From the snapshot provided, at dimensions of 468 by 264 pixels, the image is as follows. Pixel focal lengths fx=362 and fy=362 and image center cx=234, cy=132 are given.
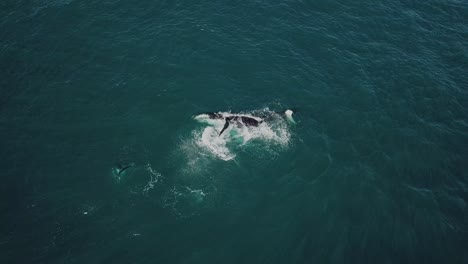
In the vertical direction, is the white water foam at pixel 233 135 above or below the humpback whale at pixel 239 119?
below

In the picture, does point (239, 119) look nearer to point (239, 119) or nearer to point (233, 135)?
point (239, 119)

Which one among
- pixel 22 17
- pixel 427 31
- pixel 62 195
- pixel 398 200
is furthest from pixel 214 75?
pixel 427 31

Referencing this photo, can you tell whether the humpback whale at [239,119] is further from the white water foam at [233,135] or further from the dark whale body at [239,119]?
the white water foam at [233,135]

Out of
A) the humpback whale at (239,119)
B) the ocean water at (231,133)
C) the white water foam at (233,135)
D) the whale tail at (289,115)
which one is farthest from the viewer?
the whale tail at (289,115)

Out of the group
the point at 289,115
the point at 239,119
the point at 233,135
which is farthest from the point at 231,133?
the point at 289,115

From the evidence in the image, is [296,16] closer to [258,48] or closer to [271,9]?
[271,9]

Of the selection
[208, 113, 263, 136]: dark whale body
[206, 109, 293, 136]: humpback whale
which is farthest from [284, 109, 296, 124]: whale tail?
[208, 113, 263, 136]: dark whale body

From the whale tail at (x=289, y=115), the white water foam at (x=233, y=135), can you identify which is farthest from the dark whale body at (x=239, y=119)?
the whale tail at (x=289, y=115)

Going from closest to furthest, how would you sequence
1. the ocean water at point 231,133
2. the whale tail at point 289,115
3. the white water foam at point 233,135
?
the ocean water at point 231,133
the white water foam at point 233,135
the whale tail at point 289,115
